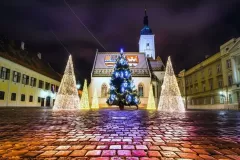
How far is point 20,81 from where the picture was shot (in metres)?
29.1

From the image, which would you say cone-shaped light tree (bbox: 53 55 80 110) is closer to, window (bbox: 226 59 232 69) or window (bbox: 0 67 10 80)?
window (bbox: 0 67 10 80)

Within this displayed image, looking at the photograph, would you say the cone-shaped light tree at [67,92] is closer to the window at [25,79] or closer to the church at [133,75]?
A: the window at [25,79]

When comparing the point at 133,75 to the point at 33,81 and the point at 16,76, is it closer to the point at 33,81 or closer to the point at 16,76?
the point at 33,81

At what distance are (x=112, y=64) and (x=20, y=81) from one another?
21.0 meters

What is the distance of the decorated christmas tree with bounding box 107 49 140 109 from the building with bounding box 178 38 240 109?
16975 millimetres

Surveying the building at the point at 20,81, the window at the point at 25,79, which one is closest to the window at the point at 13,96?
the building at the point at 20,81

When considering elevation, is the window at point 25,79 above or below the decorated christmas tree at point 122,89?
above

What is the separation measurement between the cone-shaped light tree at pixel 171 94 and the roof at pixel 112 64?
75.0 ft

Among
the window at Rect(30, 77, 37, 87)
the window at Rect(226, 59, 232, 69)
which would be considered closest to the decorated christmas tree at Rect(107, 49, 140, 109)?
the window at Rect(30, 77, 37, 87)

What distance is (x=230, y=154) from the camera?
253cm

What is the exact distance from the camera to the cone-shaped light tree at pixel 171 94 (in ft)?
59.5

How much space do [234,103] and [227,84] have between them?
14.1ft

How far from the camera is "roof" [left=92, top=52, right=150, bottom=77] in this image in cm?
4197

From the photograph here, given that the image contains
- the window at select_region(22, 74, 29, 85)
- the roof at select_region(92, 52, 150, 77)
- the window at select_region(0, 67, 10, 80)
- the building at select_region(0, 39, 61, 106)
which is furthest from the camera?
the roof at select_region(92, 52, 150, 77)
